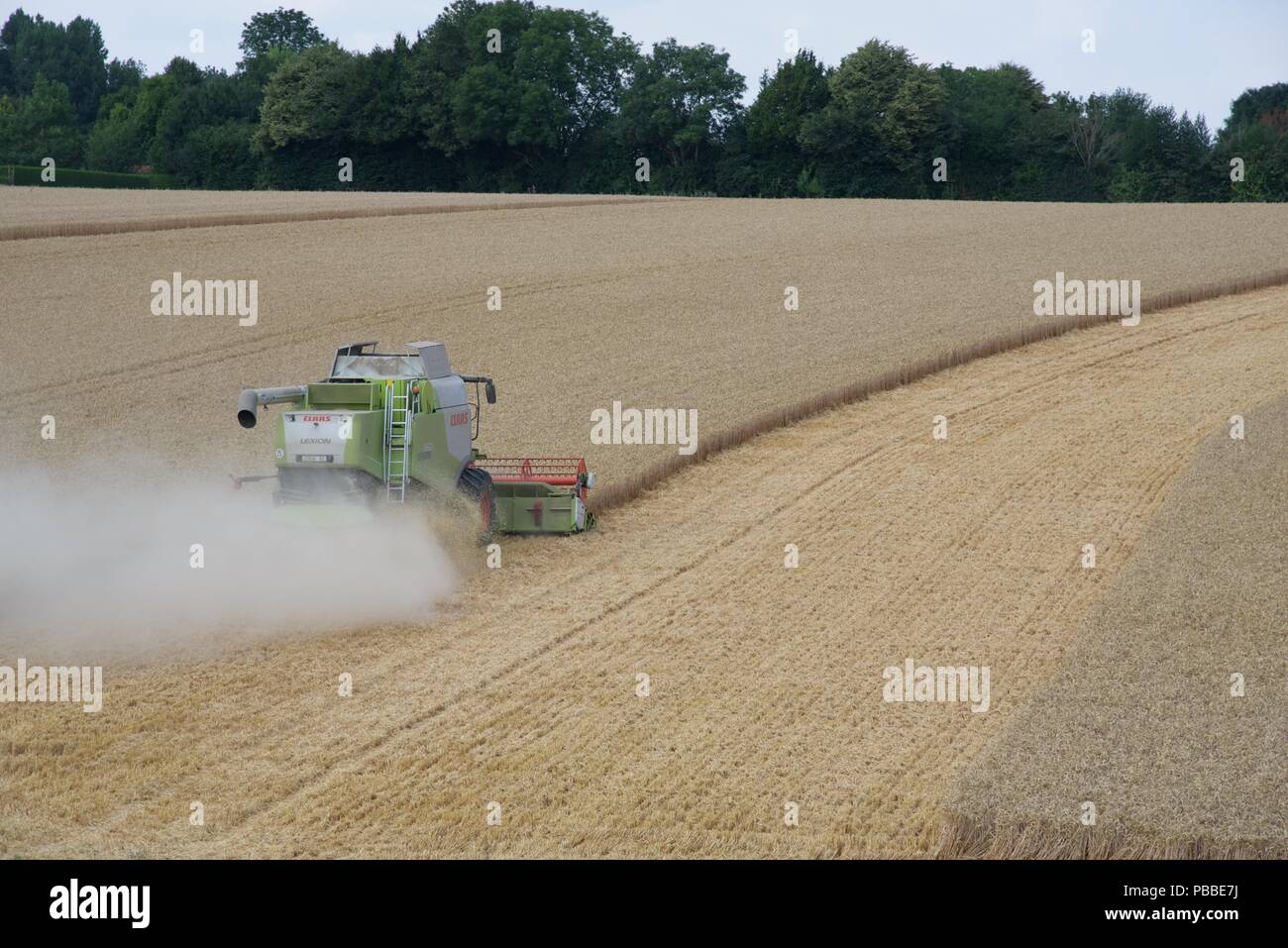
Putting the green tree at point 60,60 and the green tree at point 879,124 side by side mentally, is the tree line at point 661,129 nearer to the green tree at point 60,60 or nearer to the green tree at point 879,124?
the green tree at point 879,124

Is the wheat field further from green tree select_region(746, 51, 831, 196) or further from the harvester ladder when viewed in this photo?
green tree select_region(746, 51, 831, 196)

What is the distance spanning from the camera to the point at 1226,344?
30203 millimetres

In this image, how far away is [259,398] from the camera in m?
15.0

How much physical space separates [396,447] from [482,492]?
2.10 meters

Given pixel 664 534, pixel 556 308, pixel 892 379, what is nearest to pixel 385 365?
pixel 664 534

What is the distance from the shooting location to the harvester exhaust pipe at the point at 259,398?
573 inches

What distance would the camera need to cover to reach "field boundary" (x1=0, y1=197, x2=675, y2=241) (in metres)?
40.7

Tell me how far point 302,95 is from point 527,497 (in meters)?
66.4

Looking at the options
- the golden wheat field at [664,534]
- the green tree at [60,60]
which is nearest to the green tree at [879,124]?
the golden wheat field at [664,534]

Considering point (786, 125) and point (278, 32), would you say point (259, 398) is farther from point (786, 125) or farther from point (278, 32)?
point (278, 32)

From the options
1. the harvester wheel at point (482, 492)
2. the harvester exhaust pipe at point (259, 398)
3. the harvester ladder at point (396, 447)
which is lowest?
the harvester wheel at point (482, 492)

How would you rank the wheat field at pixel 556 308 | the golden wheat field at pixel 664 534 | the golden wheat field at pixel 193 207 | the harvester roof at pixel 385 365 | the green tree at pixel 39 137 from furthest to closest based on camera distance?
the green tree at pixel 39 137 → the golden wheat field at pixel 193 207 → the wheat field at pixel 556 308 → the harvester roof at pixel 385 365 → the golden wheat field at pixel 664 534

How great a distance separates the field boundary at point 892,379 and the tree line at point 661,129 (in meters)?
37.5

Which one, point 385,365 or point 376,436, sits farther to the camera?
point 385,365
